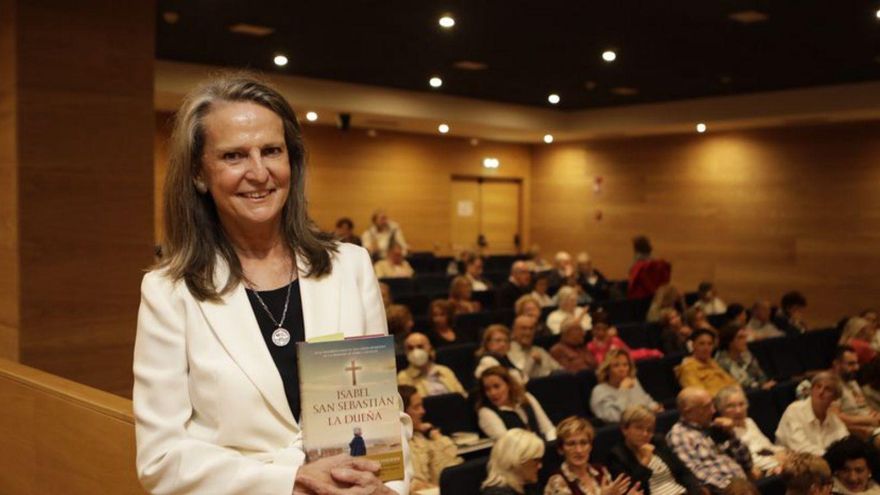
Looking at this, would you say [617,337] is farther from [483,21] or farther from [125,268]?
[125,268]

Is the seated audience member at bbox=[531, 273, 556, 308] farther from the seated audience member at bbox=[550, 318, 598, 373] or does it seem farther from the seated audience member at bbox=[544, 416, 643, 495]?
the seated audience member at bbox=[544, 416, 643, 495]

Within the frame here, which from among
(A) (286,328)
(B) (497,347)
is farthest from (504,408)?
(A) (286,328)

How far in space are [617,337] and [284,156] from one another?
7103 millimetres

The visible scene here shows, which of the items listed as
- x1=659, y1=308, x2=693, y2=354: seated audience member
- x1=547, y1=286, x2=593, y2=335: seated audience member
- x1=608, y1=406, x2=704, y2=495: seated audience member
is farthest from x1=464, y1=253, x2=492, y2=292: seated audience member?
x1=608, y1=406, x2=704, y2=495: seated audience member

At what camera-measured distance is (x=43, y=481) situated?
10.4 feet

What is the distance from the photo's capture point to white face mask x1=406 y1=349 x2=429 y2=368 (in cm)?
637

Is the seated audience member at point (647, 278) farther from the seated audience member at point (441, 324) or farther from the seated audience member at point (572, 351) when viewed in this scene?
the seated audience member at point (441, 324)

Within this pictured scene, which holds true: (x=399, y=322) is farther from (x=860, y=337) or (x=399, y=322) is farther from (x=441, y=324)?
(x=860, y=337)

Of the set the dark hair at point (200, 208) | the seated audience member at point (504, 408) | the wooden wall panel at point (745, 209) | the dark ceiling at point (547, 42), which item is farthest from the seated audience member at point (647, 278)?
the dark hair at point (200, 208)

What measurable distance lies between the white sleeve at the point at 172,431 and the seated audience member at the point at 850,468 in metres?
4.35

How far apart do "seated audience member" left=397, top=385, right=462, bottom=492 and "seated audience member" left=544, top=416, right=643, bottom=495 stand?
2.55 ft

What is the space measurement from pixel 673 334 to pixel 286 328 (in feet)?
25.1

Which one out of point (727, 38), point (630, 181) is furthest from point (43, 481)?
point (630, 181)

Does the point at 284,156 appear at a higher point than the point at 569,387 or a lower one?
higher
